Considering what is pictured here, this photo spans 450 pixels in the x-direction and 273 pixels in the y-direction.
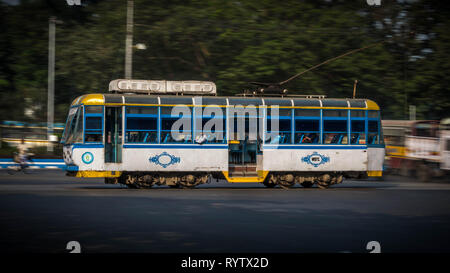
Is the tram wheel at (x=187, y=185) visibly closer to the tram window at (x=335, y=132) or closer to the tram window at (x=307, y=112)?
the tram window at (x=307, y=112)

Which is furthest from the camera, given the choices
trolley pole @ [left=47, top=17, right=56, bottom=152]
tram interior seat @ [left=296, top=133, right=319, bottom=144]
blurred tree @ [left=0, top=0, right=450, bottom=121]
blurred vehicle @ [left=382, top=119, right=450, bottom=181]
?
trolley pole @ [left=47, top=17, right=56, bottom=152]

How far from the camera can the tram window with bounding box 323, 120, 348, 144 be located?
22.2 meters

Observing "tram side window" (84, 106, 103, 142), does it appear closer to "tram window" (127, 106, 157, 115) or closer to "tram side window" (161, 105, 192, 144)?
"tram window" (127, 106, 157, 115)

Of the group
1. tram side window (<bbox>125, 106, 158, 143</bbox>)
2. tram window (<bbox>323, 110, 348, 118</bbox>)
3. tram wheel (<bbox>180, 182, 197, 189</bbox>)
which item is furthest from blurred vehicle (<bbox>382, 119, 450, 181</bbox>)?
tram side window (<bbox>125, 106, 158, 143</bbox>)

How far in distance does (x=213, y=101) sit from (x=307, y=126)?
3324mm

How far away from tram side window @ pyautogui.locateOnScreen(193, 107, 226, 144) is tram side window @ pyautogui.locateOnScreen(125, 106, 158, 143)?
132cm

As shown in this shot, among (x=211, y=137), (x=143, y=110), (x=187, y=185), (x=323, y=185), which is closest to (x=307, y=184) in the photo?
(x=323, y=185)

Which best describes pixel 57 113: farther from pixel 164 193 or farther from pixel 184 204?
pixel 184 204

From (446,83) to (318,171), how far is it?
18734 mm

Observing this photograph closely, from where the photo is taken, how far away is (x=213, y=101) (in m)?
21.3

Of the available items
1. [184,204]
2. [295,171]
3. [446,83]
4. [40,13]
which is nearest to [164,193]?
[184,204]
